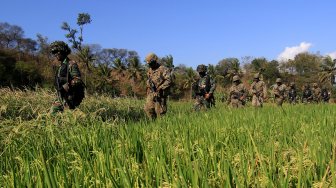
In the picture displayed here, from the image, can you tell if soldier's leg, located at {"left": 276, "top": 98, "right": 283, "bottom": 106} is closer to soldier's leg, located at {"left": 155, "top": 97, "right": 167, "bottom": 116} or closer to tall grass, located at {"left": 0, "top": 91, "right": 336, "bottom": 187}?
soldier's leg, located at {"left": 155, "top": 97, "right": 167, "bottom": 116}

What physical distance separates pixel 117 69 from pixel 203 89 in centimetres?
6626

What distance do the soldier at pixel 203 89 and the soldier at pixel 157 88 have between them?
2.41 metres

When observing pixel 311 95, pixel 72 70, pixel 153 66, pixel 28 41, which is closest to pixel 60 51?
pixel 72 70

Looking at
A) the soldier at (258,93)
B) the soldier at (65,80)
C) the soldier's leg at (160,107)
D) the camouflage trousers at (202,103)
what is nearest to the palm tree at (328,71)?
the soldier at (258,93)

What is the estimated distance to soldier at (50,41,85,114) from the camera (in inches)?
239

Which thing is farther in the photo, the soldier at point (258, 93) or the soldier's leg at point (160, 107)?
the soldier at point (258, 93)

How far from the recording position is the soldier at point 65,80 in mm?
6059

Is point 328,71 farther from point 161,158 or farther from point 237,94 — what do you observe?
point 161,158

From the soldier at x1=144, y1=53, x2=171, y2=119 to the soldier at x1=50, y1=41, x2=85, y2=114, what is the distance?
2109mm

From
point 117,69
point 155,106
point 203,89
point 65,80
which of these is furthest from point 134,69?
point 65,80

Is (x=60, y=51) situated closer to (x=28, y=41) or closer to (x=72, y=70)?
(x=72, y=70)

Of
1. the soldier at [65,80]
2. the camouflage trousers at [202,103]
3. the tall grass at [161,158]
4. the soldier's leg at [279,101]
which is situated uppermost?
the soldier at [65,80]

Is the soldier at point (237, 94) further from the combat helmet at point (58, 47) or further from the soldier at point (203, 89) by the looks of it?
the combat helmet at point (58, 47)

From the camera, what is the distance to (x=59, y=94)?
6102mm
